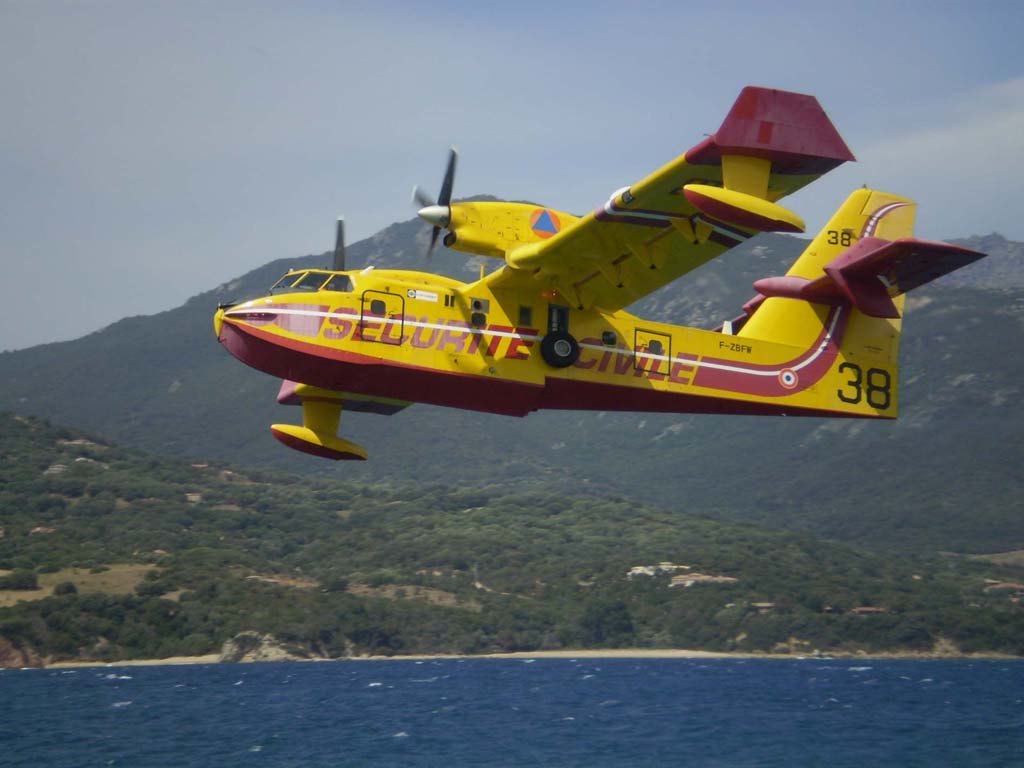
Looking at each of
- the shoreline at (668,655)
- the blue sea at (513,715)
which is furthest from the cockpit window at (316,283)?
the shoreline at (668,655)

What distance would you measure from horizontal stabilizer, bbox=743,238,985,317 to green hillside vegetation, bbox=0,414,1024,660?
192 feet

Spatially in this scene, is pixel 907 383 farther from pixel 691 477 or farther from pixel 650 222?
pixel 650 222

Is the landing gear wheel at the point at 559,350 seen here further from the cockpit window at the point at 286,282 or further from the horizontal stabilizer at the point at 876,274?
the cockpit window at the point at 286,282

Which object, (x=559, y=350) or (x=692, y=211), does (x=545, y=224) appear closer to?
(x=559, y=350)

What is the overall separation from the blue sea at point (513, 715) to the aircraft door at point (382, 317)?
25866mm

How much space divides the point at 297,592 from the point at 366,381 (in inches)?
2623

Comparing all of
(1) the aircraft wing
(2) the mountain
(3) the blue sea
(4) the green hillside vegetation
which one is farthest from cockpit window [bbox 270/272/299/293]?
(2) the mountain

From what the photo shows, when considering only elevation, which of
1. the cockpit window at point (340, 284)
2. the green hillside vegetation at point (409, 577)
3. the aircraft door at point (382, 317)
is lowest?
the green hillside vegetation at point (409, 577)

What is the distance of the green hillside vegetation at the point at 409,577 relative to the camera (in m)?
78.9

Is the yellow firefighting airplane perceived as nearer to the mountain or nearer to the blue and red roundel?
the blue and red roundel

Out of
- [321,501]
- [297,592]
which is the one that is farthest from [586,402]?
[321,501]

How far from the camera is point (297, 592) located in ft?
283

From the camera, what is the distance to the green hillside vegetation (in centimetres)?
7888

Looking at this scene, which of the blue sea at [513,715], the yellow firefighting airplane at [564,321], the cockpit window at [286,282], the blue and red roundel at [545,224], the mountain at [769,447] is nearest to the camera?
the yellow firefighting airplane at [564,321]
